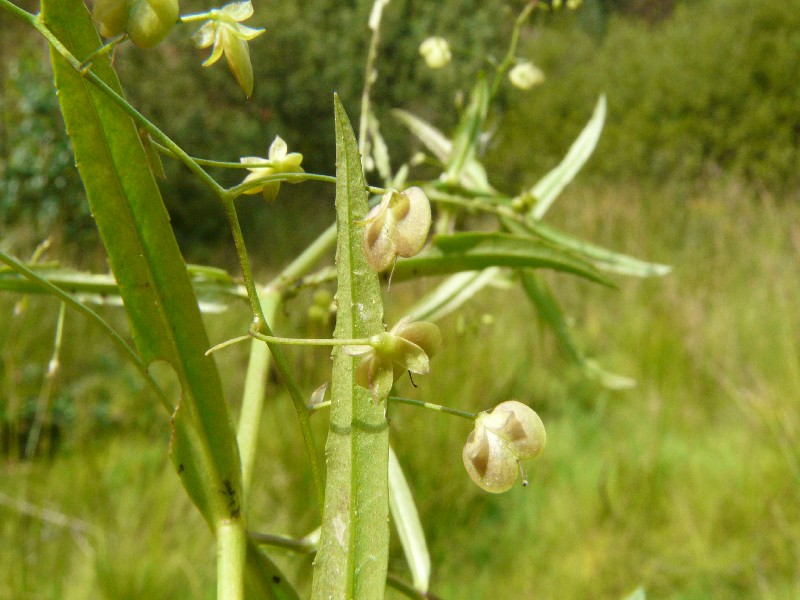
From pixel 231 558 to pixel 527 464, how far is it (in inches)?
66.3

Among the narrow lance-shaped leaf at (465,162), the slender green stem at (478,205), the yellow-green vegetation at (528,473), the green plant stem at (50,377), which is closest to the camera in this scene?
the green plant stem at (50,377)

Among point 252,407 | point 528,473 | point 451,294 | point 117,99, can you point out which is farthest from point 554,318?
point 528,473

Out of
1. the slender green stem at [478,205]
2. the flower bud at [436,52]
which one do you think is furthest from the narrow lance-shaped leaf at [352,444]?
the flower bud at [436,52]

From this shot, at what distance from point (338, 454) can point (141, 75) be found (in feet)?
10.3

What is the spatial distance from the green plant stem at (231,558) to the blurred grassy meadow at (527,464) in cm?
38

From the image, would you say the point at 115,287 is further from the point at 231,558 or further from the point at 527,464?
the point at 527,464

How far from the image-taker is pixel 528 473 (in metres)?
1.79

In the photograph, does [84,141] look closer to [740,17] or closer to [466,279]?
[466,279]

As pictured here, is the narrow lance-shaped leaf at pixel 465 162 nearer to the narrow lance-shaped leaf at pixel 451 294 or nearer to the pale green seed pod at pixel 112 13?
the narrow lance-shaped leaf at pixel 451 294

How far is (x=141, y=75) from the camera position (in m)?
2.98

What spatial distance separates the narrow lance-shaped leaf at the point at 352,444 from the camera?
7.1 inches

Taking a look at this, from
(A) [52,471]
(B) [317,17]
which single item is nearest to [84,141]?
(A) [52,471]

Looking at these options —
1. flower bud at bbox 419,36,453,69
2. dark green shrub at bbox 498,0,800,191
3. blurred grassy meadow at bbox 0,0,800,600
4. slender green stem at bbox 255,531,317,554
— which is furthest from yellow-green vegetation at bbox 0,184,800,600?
dark green shrub at bbox 498,0,800,191

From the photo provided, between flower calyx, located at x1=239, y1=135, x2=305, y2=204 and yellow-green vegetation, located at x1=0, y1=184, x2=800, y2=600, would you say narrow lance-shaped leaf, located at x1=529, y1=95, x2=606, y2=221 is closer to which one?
flower calyx, located at x1=239, y1=135, x2=305, y2=204
